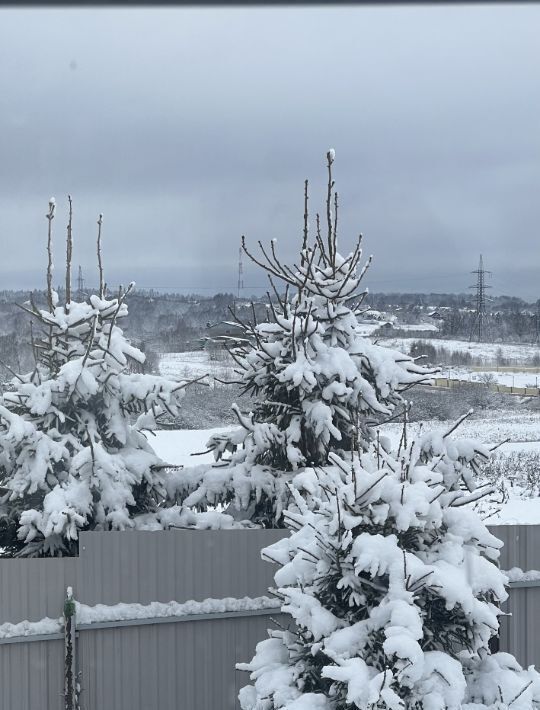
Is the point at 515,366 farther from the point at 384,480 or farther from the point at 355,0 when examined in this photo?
the point at 355,0

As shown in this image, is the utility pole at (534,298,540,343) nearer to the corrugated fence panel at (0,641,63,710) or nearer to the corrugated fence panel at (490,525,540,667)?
the corrugated fence panel at (490,525,540,667)

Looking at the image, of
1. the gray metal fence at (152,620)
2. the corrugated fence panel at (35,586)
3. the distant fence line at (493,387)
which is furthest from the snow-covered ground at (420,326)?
the corrugated fence panel at (35,586)

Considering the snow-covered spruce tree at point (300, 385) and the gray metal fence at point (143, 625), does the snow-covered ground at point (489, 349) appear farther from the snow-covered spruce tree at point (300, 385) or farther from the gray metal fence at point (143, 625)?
the gray metal fence at point (143, 625)

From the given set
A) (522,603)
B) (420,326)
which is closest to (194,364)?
(420,326)

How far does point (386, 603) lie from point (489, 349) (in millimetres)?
32997

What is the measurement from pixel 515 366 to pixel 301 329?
1139 inches

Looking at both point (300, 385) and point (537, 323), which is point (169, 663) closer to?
point (300, 385)

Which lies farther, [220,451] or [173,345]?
[173,345]

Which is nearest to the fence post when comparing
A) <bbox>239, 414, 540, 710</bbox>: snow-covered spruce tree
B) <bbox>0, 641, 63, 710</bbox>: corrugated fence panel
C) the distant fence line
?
<bbox>0, 641, 63, 710</bbox>: corrugated fence panel

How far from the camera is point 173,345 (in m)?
30.0

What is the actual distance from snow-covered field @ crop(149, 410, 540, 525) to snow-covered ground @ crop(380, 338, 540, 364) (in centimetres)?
852

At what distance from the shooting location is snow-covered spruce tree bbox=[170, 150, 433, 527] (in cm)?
659

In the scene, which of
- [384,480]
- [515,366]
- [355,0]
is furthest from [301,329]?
[515,366]

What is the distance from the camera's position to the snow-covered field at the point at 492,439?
13234 mm
